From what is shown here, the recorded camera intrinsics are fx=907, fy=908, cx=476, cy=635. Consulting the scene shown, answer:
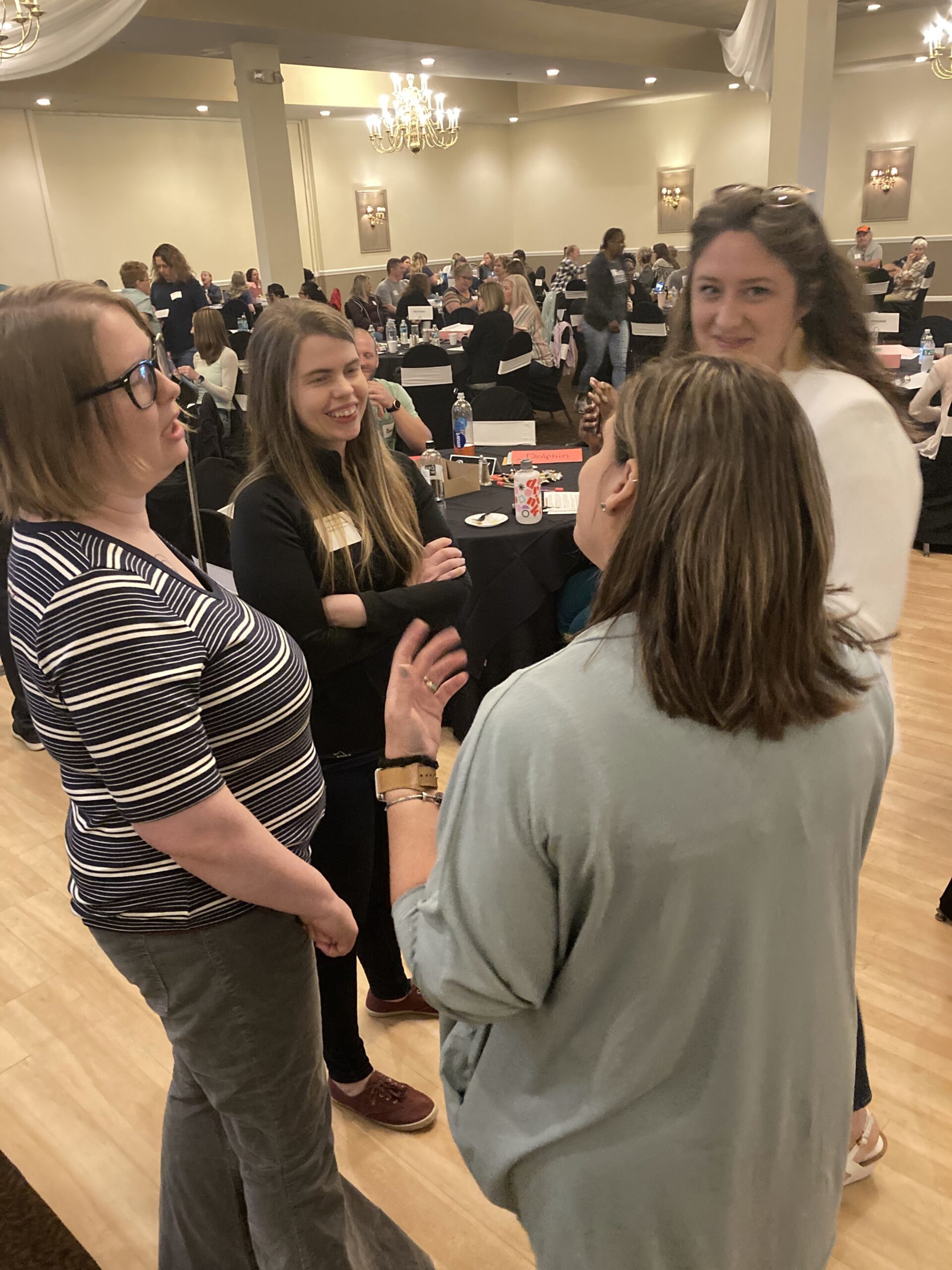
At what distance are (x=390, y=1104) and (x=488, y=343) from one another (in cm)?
590

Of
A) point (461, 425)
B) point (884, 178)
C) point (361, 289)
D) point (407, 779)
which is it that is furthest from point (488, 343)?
point (884, 178)

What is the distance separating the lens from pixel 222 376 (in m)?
6.01

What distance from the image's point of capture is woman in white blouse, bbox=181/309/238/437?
233 inches

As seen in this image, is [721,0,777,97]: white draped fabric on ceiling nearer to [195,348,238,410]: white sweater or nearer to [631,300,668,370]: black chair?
[631,300,668,370]: black chair

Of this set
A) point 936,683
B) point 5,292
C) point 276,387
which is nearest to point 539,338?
point 936,683

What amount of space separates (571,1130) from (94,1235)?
1.41 meters

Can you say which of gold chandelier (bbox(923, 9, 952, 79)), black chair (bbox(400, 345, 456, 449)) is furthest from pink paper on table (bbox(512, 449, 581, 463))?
gold chandelier (bbox(923, 9, 952, 79))

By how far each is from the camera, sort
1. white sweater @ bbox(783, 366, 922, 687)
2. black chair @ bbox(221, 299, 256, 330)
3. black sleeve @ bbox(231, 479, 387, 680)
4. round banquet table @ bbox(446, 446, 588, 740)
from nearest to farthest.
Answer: white sweater @ bbox(783, 366, 922, 687) < black sleeve @ bbox(231, 479, 387, 680) < round banquet table @ bbox(446, 446, 588, 740) < black chair @ bbox(221, 299, 256, 330)

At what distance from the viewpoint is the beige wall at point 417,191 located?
15367 millimetres

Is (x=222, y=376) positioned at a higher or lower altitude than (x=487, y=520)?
higher

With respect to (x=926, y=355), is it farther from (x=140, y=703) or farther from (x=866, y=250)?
(x=866, y=250)

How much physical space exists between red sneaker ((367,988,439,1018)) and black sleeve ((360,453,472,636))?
3.06 feet

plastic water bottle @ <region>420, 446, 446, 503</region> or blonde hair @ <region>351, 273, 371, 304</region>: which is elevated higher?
blonde hair @ <region>351, 273, 371, 304</region>

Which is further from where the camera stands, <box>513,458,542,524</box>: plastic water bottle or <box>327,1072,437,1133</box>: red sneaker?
<box>513,458,542,524</box>: plastic water bottle
